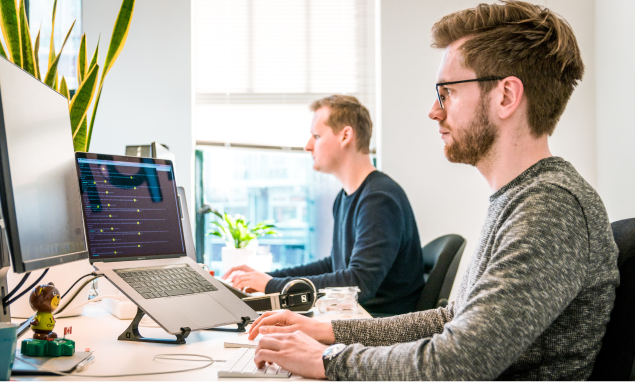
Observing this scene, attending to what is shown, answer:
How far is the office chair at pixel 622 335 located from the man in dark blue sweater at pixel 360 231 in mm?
1036

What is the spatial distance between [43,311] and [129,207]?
319 millimetres

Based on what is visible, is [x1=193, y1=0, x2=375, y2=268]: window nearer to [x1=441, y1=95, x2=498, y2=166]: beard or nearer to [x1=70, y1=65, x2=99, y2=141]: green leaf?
[x1=70, y1=65, x2=99, y2=141]: green leaf

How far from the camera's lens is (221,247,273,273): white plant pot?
307 centimetres

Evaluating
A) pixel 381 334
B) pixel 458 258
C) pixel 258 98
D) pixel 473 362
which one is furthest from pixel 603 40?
pixel 473 362

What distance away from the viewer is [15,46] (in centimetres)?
146

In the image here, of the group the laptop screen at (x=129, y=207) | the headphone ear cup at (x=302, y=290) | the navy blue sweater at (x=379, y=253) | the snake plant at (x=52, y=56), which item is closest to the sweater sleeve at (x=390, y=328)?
the headphone ear cup at (x=302, y=290)

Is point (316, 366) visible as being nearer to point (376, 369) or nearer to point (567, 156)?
point (376, 369)

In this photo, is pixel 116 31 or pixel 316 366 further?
pixel 116 31

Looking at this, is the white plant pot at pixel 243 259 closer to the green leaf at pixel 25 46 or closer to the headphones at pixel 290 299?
the headphones at pixel 290 299

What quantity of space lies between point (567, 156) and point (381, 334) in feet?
8.51

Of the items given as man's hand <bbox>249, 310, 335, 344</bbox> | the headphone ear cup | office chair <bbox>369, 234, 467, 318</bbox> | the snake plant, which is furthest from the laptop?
office chair <bbox>369, 234, 467, 318</bbox>

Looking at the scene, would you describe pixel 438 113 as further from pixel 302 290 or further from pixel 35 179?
pixel 35 179

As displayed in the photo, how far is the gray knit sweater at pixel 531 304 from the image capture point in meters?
0.71

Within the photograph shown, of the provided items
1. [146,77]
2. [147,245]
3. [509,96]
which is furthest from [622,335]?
[146,77]
